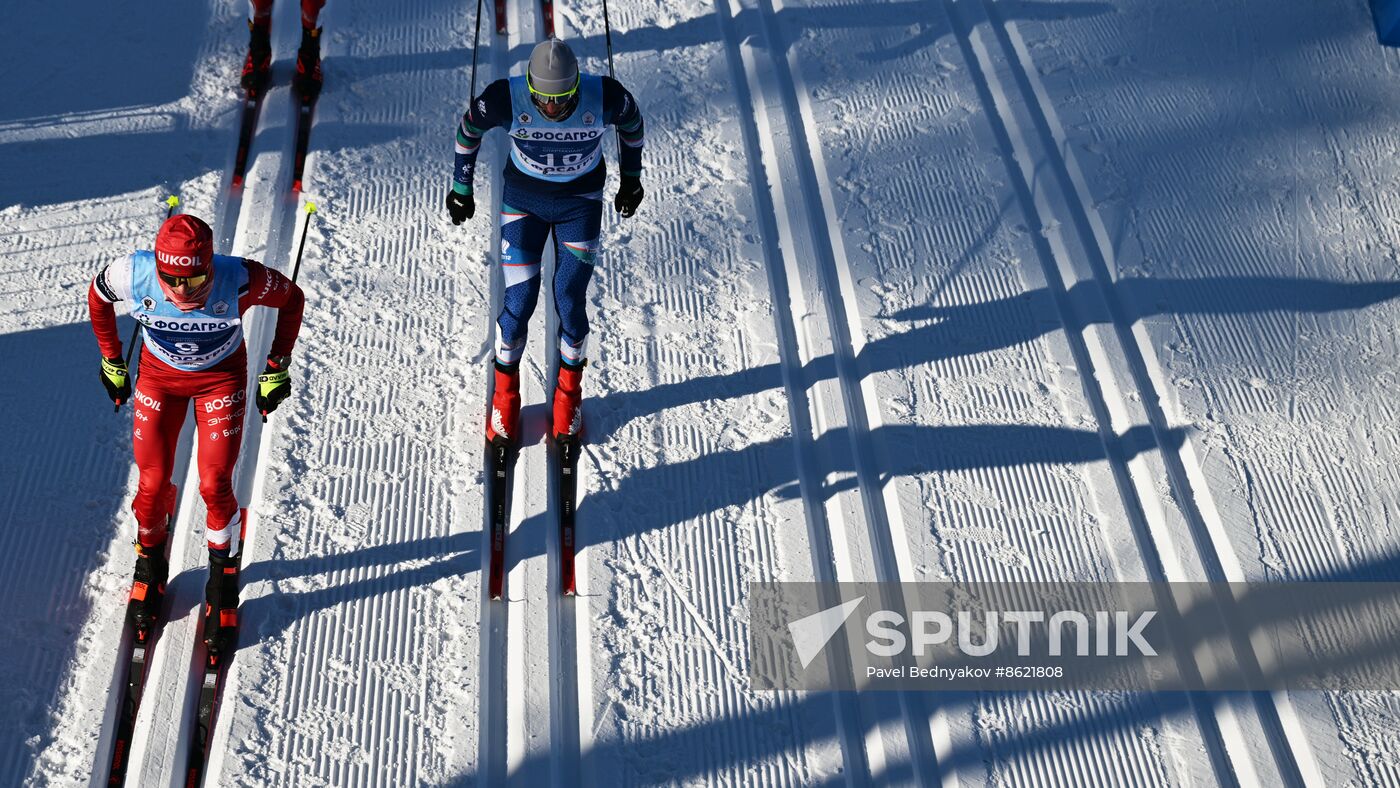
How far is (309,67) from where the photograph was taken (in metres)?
7.79

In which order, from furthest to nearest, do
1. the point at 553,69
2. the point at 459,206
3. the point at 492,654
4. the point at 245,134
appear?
the point at 245,134 → the point at 459,206 → the point at 492,654 → the point at 553,69

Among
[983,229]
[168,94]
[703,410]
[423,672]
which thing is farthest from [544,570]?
[168,94]

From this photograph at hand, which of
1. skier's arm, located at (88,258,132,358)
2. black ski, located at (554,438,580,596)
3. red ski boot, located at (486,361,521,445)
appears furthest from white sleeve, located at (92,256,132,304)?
black ski, located at (554,438,580,596)

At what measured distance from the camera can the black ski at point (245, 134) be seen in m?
7.22

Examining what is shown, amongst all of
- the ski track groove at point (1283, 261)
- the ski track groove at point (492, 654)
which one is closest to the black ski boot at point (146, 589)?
the ski track groove at point (492, 654)

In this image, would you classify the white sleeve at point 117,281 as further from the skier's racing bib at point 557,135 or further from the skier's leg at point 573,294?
the skier's leg at point 573,294

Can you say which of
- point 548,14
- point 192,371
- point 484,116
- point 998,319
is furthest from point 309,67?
point 998,319

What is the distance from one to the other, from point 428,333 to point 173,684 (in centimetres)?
224

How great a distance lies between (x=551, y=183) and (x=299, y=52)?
10.5 ft

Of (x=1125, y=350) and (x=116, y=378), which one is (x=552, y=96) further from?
(x=1125, y=350)

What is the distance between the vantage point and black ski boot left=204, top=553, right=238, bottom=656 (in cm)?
510

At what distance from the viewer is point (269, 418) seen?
601 centimetres

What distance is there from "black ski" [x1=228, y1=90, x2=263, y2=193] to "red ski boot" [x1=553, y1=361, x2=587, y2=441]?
8.37 feet

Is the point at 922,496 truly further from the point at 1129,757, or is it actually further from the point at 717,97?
the point at 717,97
